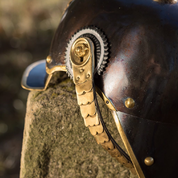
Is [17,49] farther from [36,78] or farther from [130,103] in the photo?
[130,103]

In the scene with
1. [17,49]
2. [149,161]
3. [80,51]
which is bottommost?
[149,161]

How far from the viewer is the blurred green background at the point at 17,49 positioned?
9.33 ft

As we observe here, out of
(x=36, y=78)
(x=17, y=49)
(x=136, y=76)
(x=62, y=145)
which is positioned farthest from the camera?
(x=17, y=49)

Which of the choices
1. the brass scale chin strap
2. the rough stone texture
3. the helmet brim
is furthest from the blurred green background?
the brass scale chin strap

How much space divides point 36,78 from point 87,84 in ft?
1.62

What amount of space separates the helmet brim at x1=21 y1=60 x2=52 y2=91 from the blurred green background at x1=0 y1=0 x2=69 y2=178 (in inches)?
63.0

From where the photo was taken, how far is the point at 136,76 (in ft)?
2.64

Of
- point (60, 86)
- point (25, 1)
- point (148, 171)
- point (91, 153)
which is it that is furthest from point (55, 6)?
point (148, 171)

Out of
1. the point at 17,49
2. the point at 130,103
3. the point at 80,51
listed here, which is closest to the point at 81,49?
the point at 80,51

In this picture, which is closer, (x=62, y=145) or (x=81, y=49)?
(x=81, y=49)

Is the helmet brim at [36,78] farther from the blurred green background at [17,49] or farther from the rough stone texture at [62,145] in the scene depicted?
the blurred green background at [17,49]

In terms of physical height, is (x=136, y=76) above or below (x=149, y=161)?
above

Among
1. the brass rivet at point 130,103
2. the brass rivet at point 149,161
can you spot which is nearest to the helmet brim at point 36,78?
the brass rivet at point 130,103

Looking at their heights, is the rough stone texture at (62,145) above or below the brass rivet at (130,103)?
below
